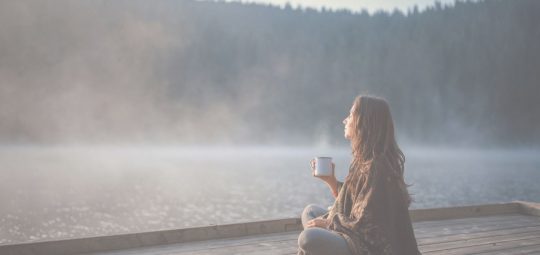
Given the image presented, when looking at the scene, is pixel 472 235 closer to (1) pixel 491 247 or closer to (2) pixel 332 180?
(1) pixel 491 247

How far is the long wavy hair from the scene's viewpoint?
185cm

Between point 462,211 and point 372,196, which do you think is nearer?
point 372,196

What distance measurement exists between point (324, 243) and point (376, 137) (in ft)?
1.54

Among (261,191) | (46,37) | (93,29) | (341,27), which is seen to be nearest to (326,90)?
(341,27)

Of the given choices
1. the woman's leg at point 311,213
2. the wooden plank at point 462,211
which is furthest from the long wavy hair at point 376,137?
the wooden plank at point 462,211

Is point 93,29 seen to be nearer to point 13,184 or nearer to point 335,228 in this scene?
point 13,184

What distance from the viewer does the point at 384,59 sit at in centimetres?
10150

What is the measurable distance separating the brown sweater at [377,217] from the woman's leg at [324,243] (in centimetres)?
3

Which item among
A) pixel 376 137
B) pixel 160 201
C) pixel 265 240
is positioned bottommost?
pixel 160 201

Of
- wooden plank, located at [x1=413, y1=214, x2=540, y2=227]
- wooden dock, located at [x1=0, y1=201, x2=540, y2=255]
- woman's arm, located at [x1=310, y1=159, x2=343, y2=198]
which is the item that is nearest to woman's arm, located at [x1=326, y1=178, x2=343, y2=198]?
woman's arm, located at [x1=310, y1=159, x2=343, y2=198]

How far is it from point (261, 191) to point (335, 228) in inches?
1190

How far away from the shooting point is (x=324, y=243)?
1.93m

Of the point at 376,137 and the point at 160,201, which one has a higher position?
the point at 376,137

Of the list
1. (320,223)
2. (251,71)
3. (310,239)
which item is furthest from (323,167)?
(251,71)
